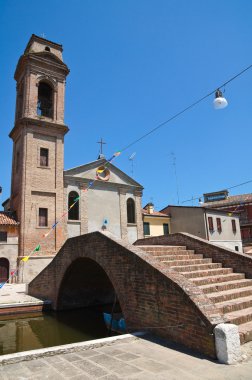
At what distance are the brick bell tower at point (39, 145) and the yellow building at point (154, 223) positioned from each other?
946 centimetres

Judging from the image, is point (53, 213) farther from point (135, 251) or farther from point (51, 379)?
point (51, 379)

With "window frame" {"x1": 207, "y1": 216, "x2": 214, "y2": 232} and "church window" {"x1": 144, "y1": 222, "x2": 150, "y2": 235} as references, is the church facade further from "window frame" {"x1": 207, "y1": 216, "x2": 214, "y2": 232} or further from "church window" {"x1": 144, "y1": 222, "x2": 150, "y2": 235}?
"window frame" {"x1": 207, "y1": 216, "x2": 214, "y2": 232}

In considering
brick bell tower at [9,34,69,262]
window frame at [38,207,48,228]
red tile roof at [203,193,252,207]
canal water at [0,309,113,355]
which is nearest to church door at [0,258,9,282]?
brick bell tower at [9,34,69,262]

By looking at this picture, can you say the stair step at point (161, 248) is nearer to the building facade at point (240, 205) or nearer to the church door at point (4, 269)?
the church door at point (4, 269)

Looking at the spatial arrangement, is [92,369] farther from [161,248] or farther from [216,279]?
[161,248]

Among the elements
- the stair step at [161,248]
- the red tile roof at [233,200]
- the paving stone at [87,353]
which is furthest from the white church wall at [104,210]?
the red tile roof at [233,200]

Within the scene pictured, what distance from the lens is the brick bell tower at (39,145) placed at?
2067 cm

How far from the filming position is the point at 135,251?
6945 mm

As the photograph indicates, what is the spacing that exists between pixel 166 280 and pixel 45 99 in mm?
22391

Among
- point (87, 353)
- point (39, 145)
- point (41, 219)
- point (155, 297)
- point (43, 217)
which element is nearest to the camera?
point (87, 353)

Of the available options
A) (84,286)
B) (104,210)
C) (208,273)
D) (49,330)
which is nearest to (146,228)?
(104,210)

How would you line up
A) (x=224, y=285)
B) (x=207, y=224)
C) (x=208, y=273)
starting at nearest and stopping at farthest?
(x=224, y=285), (x=208, y=273), (x=207, y=224)

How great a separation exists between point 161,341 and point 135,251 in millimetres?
2082

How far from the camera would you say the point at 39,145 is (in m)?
22.3
